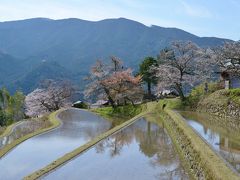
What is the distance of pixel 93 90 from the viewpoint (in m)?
53.0

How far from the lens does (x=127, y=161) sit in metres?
17.2

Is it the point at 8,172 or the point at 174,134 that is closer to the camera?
the point at 8,172

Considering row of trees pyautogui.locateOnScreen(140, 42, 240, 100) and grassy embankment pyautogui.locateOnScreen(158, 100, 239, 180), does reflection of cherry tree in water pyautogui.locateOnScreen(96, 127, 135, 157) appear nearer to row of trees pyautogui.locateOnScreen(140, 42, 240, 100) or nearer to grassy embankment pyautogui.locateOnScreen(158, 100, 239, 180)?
grassy embankment pyautogui.locateOnScreen(158, 100, 239, 180)

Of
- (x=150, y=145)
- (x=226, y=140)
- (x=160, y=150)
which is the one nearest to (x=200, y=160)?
(x=160, y=150)

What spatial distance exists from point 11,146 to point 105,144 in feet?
18.6

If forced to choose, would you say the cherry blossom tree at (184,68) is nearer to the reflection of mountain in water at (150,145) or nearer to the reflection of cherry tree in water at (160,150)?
the reflection of mountain in water at (150,145)

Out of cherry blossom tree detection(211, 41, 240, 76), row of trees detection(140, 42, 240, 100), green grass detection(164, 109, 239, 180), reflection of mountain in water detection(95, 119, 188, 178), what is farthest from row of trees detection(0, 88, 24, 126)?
green grass detection(164, 109, 239, 180)

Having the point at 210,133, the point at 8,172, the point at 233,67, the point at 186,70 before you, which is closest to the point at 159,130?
the point at 210,133

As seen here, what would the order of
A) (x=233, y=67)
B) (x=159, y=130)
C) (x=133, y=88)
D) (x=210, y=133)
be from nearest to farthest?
(x=210, y=133), (x=159, y=130), (x=233, y=67), (x=133, y=88)

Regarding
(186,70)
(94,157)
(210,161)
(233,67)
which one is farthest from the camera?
(186,70)

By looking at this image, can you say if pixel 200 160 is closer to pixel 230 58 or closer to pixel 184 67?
pixel 230 58

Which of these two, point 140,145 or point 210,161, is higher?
point 210,161

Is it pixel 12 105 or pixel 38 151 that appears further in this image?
pixel 12 105

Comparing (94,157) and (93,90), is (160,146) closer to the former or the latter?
(94,157)
